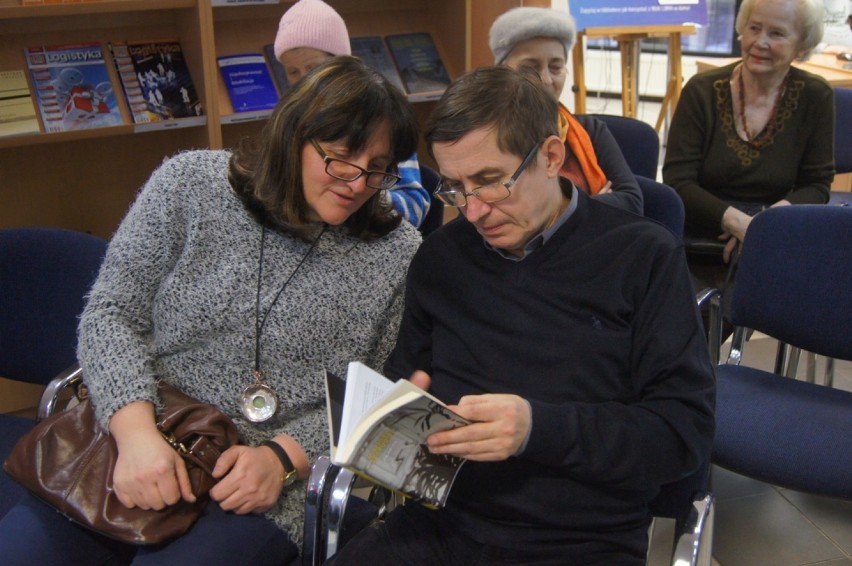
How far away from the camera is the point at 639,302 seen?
4.61 feet

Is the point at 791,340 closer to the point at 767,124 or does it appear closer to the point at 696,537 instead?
the point at 696,537

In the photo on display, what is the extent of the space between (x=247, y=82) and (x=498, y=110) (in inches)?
82.9

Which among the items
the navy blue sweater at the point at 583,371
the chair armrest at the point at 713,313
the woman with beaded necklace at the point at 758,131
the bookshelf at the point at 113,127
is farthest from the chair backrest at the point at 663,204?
the bookshelf at the point at 113,127

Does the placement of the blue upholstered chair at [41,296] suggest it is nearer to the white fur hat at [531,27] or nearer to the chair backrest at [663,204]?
the white fur hat at [531,27]

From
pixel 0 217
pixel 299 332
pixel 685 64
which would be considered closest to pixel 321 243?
pixel 299 332

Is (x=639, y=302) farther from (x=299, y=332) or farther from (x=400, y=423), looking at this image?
(x=299, y=332)

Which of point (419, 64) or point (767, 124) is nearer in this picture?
point (767, 124)

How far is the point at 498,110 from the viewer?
144 cm

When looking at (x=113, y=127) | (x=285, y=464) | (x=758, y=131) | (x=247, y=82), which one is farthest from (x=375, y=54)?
(x=285, y=464)

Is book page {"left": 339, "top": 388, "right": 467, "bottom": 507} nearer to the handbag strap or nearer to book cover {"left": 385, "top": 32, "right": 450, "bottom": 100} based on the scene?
the handbag strap

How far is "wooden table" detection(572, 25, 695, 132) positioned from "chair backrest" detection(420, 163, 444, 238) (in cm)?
266

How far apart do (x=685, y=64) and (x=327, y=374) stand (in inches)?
296

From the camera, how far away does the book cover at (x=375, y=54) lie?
3.61 m

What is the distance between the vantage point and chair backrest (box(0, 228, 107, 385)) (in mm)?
2027
